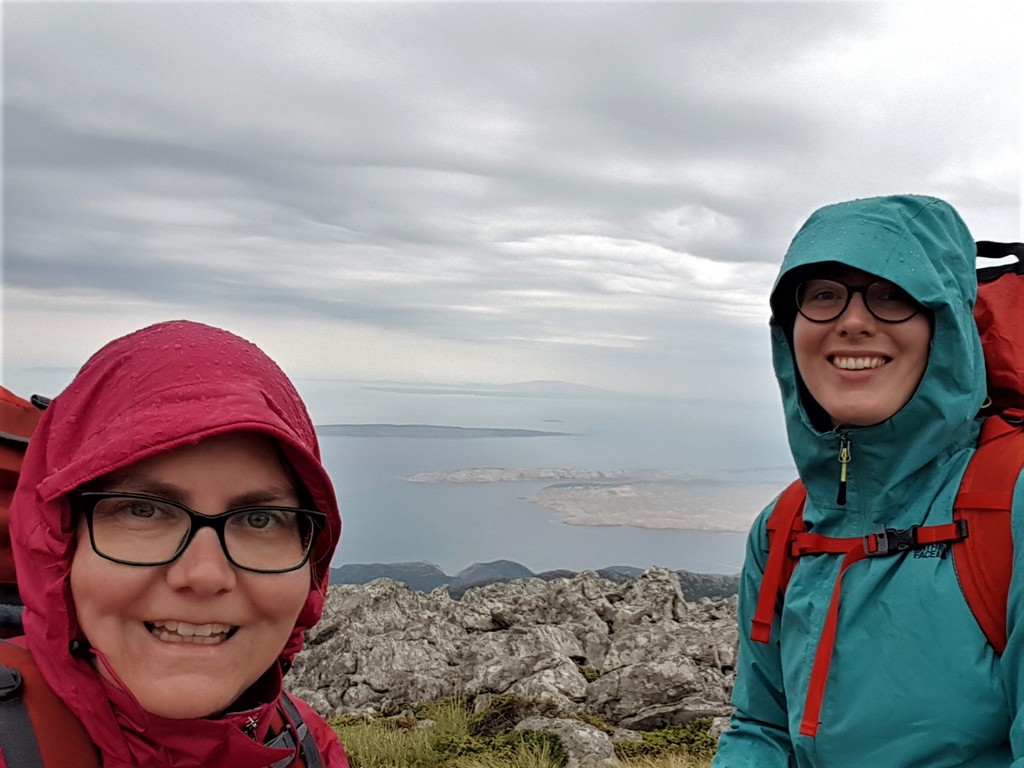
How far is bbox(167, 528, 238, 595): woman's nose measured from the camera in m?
2.10

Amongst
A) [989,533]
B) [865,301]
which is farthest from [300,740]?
[865,301]

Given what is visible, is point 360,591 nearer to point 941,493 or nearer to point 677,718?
point 677,718

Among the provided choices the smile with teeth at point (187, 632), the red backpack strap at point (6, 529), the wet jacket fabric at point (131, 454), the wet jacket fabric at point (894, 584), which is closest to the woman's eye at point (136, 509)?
the wet jacket fabric at point (131, 454)

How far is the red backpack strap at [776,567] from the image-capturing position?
3.48 metres

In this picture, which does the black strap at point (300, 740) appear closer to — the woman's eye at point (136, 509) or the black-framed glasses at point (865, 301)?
the woman's eye at point (136, 509)

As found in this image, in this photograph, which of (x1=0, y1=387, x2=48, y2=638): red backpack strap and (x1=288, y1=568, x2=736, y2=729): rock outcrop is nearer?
(x1=0, y1=387, x2=48, y2=638): red backpack strap

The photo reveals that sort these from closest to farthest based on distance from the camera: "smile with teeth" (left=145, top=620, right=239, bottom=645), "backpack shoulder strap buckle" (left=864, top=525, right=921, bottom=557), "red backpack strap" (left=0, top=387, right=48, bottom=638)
Answer: "smile with teeth" (left=145, top=620, right=239, bottom=645) → "red backpack strap" (left=0, top=387, right=48, bottom=638) → "backpack shoulder strap buckle" (left=864, top=525, right=921, bottom=557)

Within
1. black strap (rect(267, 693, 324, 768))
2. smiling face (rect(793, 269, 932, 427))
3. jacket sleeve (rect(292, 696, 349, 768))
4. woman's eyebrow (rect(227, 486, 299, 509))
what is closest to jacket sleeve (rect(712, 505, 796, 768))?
smiling face (rect(793, 269, 932, 427))

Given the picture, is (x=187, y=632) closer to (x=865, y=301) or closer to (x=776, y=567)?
(x=776, y=567)

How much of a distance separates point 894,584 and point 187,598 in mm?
2250

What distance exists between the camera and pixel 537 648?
1070cm

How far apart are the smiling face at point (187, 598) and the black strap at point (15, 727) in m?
0.18

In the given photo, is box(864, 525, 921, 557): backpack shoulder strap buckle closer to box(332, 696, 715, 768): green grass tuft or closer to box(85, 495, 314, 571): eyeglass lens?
box(85, 495, 314, 571): eyeglass lens

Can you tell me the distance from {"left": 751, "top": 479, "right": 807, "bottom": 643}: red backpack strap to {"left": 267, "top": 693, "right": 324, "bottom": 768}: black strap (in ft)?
5.67
